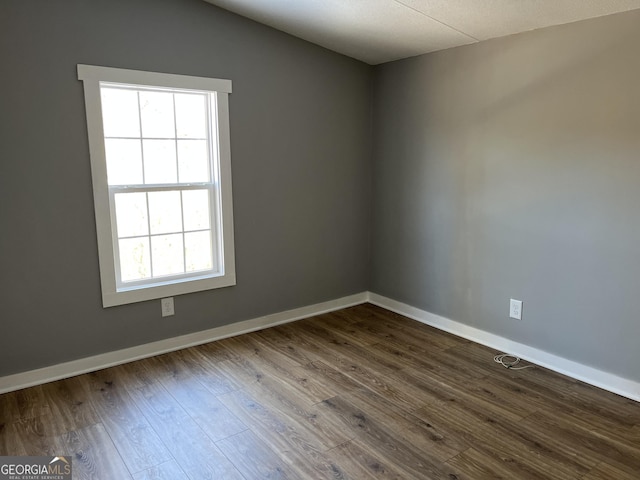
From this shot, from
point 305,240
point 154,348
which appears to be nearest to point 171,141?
point 305,240

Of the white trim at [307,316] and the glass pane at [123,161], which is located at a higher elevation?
the glass pane at [123,161]

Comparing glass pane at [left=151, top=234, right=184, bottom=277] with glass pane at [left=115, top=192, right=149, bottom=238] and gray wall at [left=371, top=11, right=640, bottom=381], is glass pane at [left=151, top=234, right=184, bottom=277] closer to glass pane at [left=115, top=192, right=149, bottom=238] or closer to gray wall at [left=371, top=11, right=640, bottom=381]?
glass pane at [left=115, top=192, right=149, bottom=238]

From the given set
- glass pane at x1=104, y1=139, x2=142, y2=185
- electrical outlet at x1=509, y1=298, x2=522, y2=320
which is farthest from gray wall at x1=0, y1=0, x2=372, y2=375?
electrical outlet at x1=509, y1=298, x2=522, y2=320

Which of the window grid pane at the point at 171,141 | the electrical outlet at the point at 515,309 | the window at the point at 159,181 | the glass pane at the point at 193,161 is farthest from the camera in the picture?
the glass pane at the point at 193,161

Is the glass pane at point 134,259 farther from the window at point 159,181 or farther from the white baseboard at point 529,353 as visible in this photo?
the white baseboard at point 529,353

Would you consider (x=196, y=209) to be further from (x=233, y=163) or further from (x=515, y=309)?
(x=515, y=309)

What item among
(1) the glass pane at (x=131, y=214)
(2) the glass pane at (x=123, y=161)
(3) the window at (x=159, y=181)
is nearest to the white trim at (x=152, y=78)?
(3) the window at (x=159, y=181)

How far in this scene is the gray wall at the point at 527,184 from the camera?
2611 millimetres

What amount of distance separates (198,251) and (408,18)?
214 centimetres

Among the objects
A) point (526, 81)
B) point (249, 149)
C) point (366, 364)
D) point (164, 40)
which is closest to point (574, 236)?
point (526, 81)

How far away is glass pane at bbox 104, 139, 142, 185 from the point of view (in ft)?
9.87

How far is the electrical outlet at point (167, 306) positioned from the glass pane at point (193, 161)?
33.3 inches

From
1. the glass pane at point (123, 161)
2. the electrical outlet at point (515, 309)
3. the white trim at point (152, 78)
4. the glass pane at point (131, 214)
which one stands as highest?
the white trim at point (152, 78)

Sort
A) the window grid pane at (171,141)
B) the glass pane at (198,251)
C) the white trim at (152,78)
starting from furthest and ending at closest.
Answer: the glass pane at (198,251), the window grid pane at (171,141), the white trim at (152,78)
